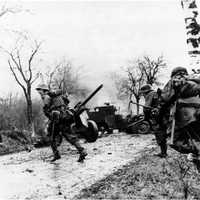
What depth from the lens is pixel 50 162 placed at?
30.2 ft

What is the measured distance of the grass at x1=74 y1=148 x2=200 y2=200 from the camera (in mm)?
5078

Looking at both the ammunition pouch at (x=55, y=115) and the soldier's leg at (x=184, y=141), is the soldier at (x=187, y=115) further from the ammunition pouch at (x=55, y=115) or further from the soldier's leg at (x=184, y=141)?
the ammunition pouch at (x=55, y=115)

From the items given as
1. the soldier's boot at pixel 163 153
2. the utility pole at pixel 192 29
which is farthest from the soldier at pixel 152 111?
the utility pole at pixel 192 29

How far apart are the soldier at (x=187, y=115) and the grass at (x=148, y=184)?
32 cm

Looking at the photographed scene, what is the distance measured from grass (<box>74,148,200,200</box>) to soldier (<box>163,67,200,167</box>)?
319 mm

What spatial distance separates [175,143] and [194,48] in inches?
59.3

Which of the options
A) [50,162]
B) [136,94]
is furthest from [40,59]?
[50,162]

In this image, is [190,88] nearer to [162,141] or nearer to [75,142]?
[162,141]

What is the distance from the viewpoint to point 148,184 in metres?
5.68

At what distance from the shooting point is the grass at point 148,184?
5078 millimetres

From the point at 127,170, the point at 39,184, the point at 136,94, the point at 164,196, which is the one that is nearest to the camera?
the point at 164,196

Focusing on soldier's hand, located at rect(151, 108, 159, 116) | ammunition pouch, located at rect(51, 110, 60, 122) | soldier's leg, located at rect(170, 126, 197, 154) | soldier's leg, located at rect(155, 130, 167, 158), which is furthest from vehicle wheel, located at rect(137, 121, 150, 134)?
soldier's leg, located at rect(170, 126, 197, 154)

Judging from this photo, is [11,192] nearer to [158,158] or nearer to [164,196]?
[164,196]

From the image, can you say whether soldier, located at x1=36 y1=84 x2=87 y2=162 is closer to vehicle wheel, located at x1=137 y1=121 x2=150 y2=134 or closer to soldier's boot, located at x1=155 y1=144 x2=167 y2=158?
soldier's boot, located at x1=155 y1=144 x2=167 y2=158
